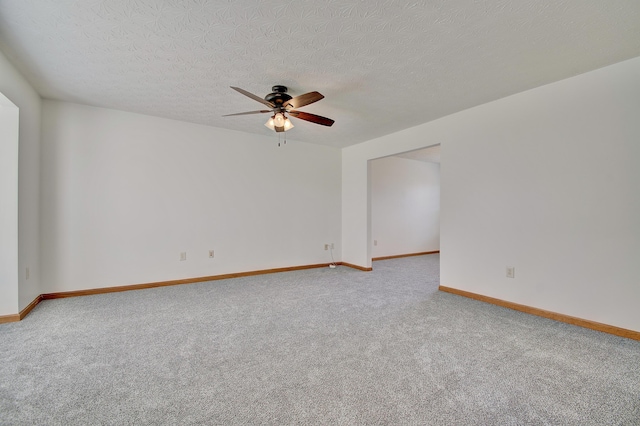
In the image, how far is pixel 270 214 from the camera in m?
4.74

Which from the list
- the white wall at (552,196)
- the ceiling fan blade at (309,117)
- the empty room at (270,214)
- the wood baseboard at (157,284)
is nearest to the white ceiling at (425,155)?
the empty room at (270,214)

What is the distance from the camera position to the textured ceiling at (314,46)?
5.75 feet

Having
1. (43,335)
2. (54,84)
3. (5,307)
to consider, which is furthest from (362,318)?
(54,84)

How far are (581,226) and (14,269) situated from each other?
5316 millimetres

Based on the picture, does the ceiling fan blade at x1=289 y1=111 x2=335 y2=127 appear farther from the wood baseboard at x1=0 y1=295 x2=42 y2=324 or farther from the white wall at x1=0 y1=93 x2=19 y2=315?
the wood baseboard at x1=0 y1=295 x2=42 y2=324

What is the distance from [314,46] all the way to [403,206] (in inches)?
196

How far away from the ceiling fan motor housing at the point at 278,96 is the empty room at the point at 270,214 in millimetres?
15

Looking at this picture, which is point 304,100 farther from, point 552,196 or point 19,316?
point 19,316

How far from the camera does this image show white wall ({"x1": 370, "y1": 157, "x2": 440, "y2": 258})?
612cm

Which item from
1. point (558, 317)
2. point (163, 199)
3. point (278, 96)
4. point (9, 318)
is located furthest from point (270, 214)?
point (558, 317)

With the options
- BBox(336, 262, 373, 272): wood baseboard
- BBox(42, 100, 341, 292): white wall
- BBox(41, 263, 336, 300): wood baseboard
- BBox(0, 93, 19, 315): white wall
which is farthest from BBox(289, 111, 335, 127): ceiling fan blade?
BBox(336, 262, 373, 272): wood baseboard

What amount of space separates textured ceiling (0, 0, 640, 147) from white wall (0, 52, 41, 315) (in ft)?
0.51

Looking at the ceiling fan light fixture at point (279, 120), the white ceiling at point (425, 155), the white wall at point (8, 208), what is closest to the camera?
the white wall at point (8, 208)

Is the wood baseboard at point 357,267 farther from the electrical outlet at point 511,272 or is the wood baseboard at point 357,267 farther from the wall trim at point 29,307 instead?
the wall trim at point 29,307
